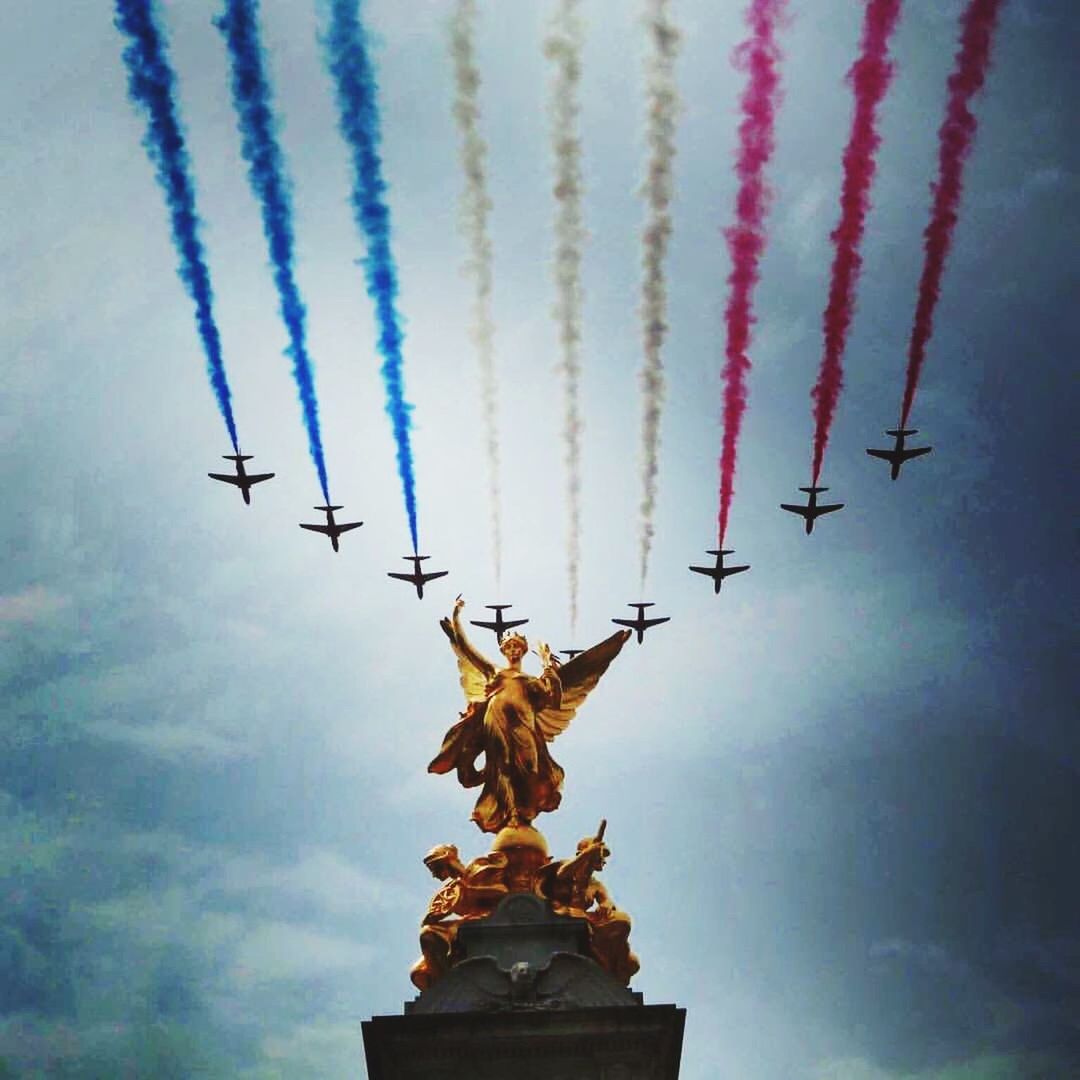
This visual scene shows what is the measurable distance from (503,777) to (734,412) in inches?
474

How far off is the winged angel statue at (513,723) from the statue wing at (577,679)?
26 millimetres

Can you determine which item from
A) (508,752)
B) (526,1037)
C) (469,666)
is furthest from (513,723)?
(526,1037)

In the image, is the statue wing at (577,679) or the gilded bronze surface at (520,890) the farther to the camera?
the statue wing at (577,679)

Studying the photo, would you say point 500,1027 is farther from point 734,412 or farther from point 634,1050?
point 734,412

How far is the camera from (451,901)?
124 feet

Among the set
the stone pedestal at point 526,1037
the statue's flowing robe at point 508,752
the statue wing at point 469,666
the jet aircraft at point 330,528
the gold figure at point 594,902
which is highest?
the jet aircraft at point 330,528

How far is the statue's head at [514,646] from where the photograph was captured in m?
41.8

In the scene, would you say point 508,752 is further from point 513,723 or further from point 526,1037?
point 526,1037

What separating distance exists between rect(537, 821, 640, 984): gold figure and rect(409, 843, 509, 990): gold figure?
1.19 m

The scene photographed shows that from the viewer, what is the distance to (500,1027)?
111ft

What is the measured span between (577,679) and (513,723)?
2520mm

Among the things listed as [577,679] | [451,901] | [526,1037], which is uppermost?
[577,679]

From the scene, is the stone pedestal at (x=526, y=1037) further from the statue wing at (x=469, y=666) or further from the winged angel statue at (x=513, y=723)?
the statue wing at (x=469, y=666)

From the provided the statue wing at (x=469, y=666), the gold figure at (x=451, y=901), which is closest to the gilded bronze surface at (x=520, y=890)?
the gold figure at (x=451, y=901)
